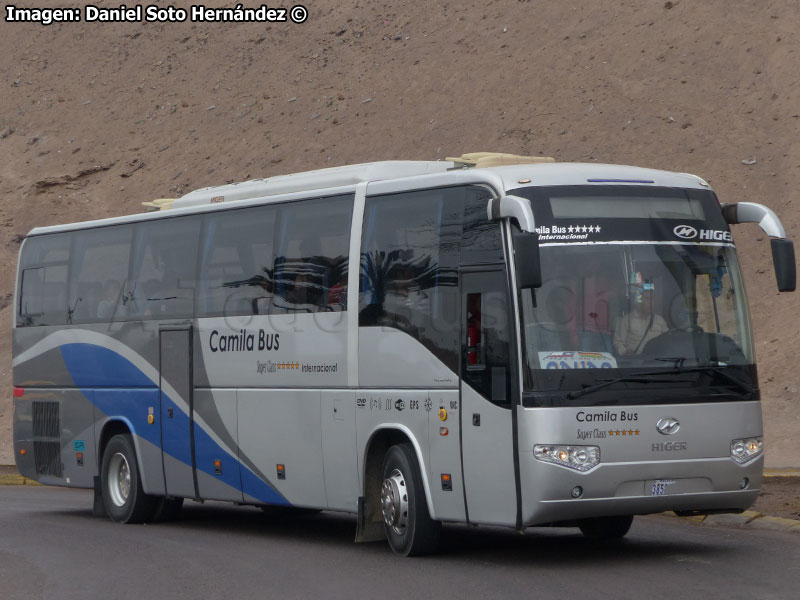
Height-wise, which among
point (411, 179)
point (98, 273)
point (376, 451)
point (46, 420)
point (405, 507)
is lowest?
point (405, 507)

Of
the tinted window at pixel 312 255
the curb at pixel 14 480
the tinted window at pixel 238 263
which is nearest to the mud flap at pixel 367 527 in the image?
the tinted window at pixel 312 255

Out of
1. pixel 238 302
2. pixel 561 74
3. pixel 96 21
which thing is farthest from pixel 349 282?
pixel 96 21

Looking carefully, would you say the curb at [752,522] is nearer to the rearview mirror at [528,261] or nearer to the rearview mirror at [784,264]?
the rearview mirror at [784,264]

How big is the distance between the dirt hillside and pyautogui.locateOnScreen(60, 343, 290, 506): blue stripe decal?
10.8 m

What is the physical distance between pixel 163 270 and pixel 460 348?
5765 mm

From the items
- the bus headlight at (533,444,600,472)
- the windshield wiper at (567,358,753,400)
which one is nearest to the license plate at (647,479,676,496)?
the bus headlight at (533,444,600,472)

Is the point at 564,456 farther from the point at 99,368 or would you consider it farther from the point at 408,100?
the point at 408,100

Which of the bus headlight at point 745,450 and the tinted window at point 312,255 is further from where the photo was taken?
the tinted window at point 312,255

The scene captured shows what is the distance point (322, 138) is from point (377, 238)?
30.8 meters

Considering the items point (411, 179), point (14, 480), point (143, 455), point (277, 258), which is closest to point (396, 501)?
point (411, 179)

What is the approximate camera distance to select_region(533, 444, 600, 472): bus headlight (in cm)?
1084

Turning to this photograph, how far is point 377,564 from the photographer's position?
39.4ft

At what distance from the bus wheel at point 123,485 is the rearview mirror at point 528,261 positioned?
7.71 m

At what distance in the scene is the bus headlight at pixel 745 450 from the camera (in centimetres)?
1138
